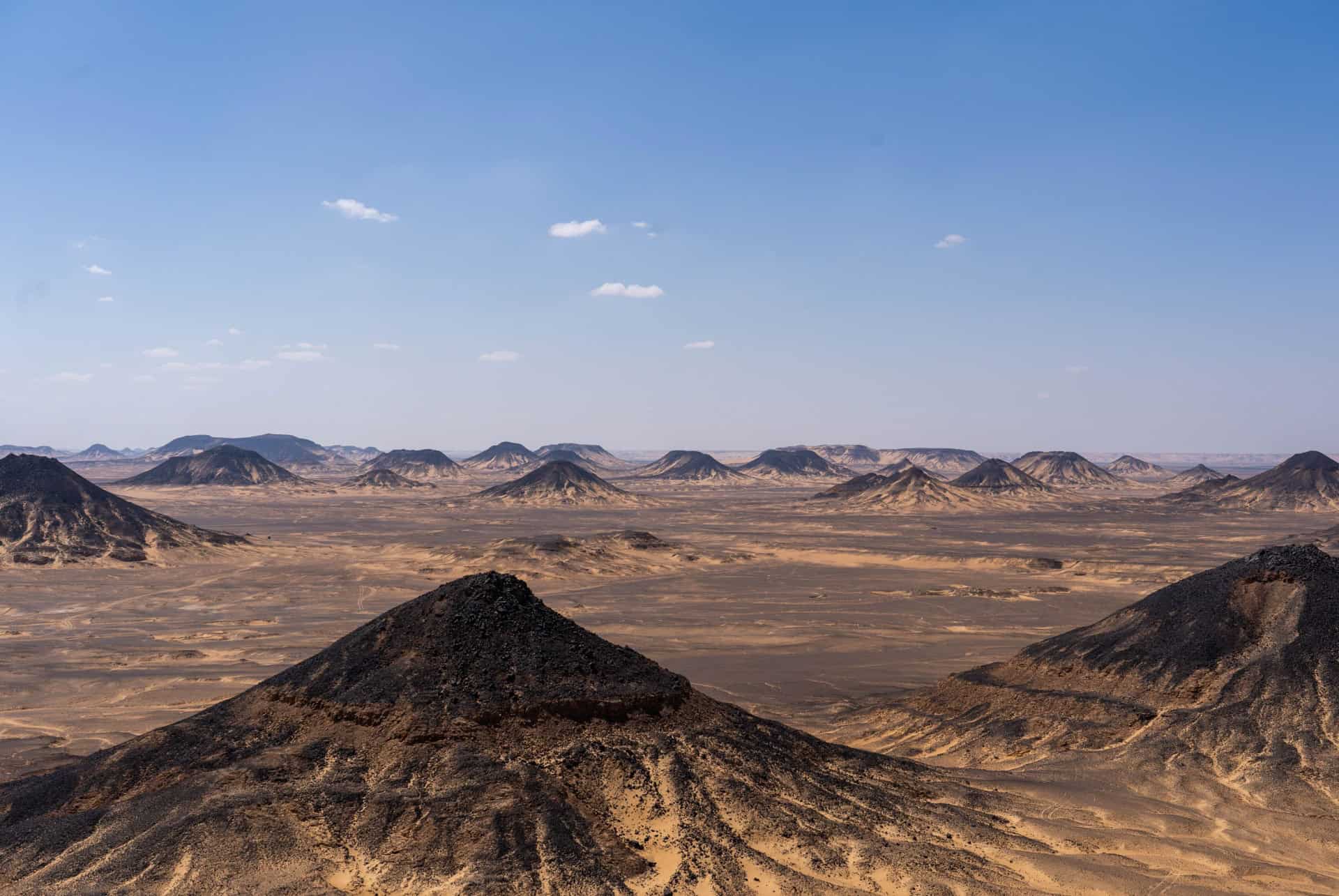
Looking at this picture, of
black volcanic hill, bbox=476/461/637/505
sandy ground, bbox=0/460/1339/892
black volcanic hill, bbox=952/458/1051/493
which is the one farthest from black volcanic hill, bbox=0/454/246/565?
black volcanic hill, bbox=952/458/1051/493

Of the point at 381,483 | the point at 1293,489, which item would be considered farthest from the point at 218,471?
the point at 1293,489

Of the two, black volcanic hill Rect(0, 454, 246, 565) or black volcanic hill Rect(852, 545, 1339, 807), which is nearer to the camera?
black volcanic hill Rect(852, 545, 1339, 807)

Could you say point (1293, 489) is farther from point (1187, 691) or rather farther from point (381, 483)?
point (381, 483)

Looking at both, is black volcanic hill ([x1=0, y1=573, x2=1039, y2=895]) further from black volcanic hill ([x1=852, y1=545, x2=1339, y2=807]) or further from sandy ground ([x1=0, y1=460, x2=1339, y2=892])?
black volcanic hill ([x1=852, y1=545, x2=1339, y2=807])

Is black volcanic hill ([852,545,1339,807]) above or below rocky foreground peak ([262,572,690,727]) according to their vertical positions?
below

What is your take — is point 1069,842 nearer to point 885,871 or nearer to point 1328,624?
point 885,871

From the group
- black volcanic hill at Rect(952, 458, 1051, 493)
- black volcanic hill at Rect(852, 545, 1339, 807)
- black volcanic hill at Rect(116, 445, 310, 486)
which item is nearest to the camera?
black volcanic hill at Rect(852, 545, 1339, 807)

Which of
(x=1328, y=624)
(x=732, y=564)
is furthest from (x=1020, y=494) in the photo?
(x=1328, y=624)
